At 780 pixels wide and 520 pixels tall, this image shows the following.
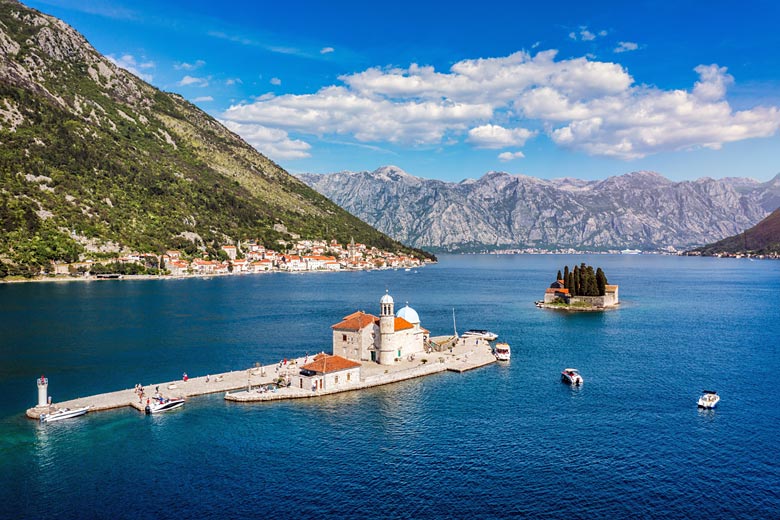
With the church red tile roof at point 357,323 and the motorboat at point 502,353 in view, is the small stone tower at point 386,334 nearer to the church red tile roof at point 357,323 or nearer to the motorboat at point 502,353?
the church red tile roof at point 357,323

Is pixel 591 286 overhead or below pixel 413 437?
overhead

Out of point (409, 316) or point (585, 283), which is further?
point (585, 283)

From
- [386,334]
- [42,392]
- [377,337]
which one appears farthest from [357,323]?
[42,392]

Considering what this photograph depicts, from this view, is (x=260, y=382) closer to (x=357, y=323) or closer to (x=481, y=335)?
(x=357, y=323)

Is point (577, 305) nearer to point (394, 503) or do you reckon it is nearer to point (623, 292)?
point (623, 292)

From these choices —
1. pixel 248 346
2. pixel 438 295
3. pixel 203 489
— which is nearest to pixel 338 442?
pixel 203 489

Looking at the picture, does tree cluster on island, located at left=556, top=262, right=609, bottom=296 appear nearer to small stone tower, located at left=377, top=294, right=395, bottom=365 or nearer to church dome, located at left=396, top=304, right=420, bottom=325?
church dome, located at left=396, top=304, right=420, bottom=325

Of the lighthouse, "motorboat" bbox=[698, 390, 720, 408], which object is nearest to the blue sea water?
"motorboat" bbox=[698, 390, 720, 408]
